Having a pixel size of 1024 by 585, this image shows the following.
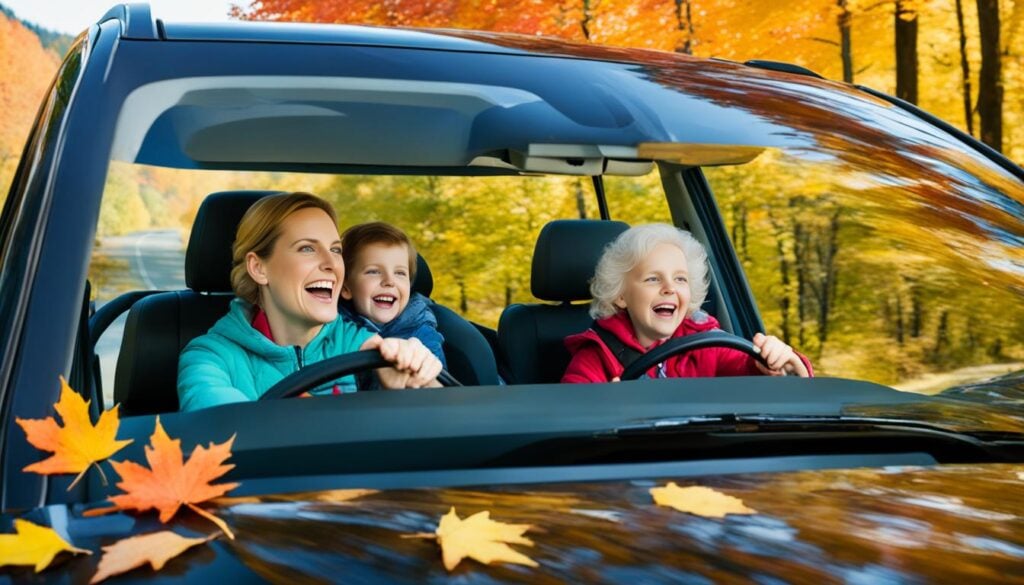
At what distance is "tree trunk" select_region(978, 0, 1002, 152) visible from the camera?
29.8 ft

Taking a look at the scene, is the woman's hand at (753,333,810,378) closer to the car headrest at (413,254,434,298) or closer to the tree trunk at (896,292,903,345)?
the car headrest at (413,254,434,298)

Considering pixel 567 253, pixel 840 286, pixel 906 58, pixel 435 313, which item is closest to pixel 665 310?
pixel 567 253

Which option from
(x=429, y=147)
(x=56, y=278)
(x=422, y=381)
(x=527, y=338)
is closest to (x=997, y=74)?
(x=527, y=338)

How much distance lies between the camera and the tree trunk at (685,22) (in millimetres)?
10484

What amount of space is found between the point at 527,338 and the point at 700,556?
8.27 feet

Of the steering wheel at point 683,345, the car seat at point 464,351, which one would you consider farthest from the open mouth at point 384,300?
the steering wheel at point 683,345

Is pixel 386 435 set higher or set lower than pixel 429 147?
lower

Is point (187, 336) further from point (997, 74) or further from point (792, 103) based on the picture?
point (997, 74)

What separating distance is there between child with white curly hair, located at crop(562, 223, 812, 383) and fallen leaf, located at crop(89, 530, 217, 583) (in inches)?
76.3

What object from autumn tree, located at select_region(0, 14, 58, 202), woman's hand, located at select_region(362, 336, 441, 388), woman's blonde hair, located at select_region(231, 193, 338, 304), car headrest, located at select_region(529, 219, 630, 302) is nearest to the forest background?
car headrest, located at select_region(529, 219, 630, 302)

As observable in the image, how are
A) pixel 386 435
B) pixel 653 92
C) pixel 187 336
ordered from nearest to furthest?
pixel 386 435 < pixel 653 92 < pixel 187 336

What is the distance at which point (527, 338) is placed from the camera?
12.9ft

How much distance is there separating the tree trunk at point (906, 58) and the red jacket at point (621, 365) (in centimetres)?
677

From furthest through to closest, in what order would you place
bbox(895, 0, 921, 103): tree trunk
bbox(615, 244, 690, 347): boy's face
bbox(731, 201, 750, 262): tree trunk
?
1. bbox(731, 201, 750, 262): tree trunk
2. bbox(895, 0, 921, 103): tree trunk
3. bbox(615, 244, 690, 347): boy's face
